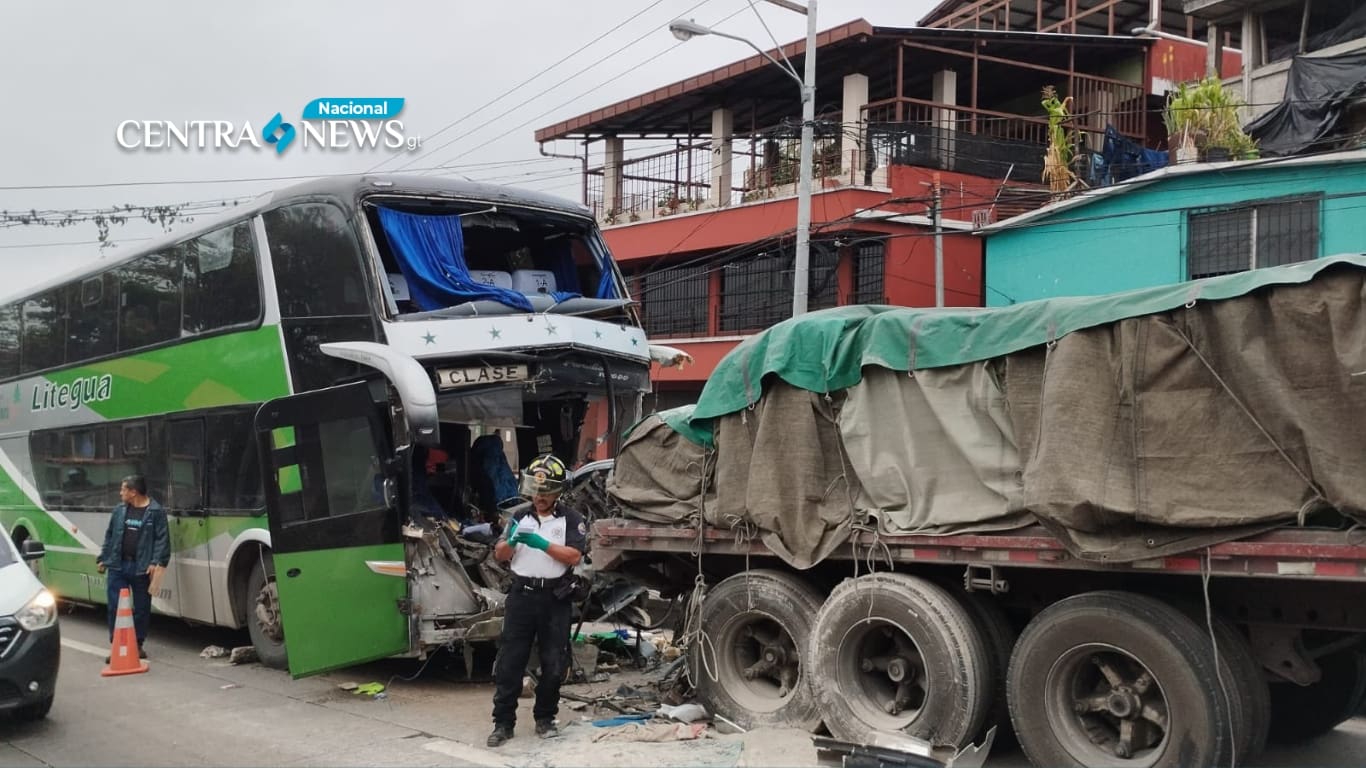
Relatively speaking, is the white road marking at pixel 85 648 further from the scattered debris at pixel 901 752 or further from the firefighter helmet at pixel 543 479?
the scattered debris at pixel 901 752

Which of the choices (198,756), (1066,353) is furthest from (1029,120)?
(198,756)

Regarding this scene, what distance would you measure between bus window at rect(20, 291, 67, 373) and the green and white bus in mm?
666

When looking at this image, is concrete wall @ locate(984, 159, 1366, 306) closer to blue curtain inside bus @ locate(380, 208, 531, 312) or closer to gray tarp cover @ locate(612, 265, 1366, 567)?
blue curtain inside bus @ locate(380, 208, 531, 312)

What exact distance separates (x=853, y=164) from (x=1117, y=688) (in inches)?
671

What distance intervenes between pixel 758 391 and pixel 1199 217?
505 inches

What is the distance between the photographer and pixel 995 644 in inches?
253

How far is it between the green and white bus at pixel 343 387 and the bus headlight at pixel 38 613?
154cm

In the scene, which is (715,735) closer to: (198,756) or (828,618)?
(828,618)

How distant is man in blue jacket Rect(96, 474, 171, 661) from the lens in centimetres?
1045

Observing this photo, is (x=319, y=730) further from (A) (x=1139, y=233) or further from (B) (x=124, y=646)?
(A) (x=1139, y=233)

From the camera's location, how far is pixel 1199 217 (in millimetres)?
17359

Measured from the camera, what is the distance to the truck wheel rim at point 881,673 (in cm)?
668

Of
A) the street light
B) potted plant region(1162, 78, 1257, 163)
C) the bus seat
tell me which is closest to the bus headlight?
the bus seat

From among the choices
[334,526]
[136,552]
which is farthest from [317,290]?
[136,552]
